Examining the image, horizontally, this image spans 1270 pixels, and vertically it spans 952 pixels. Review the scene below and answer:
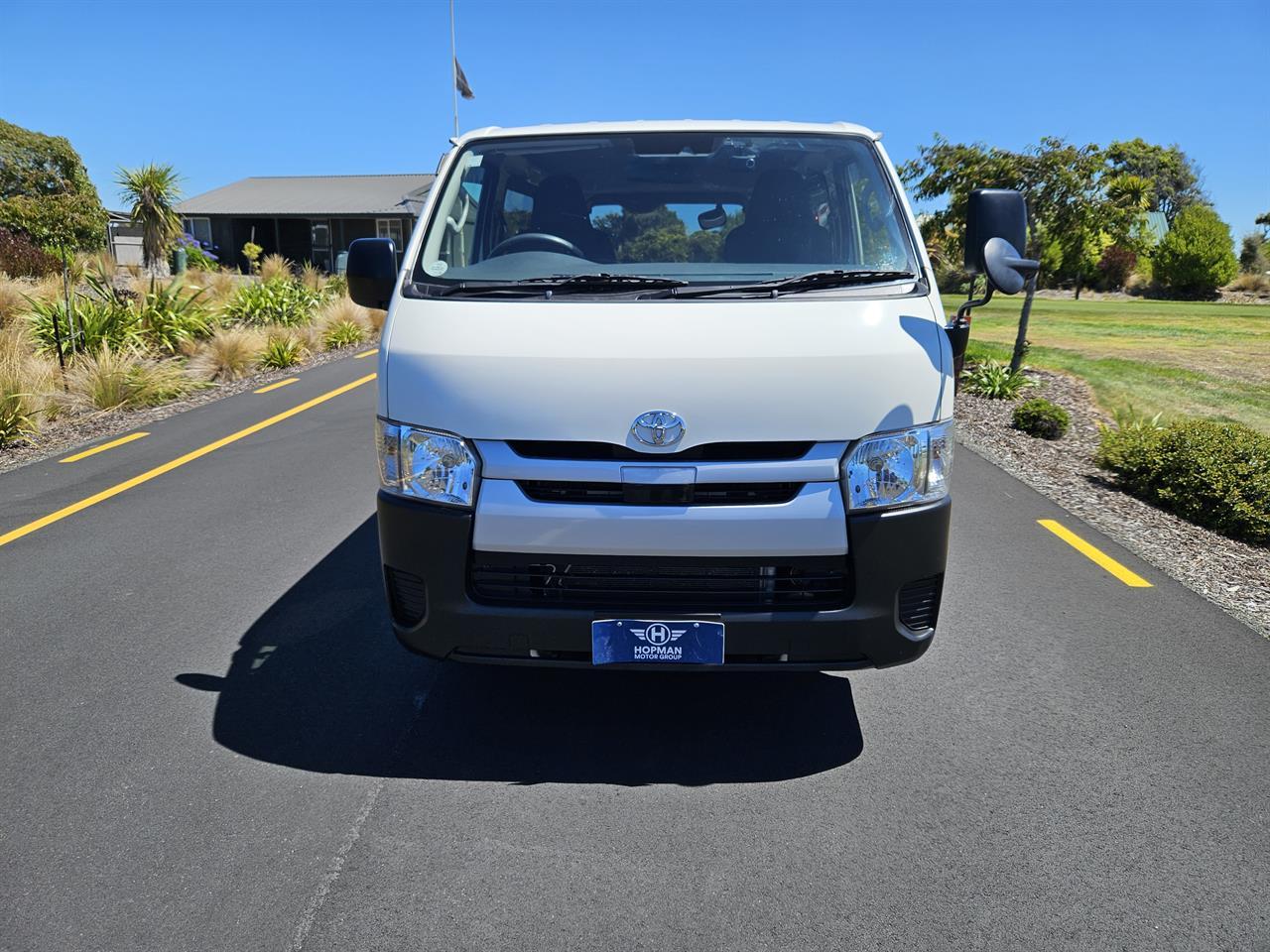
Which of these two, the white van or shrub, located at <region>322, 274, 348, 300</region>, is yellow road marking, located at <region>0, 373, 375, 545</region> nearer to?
the white van

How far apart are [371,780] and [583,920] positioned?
103 cm

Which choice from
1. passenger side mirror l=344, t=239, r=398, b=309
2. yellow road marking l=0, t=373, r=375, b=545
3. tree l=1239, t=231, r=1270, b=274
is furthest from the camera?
tree l=1239, t=231, r=1270, b=274

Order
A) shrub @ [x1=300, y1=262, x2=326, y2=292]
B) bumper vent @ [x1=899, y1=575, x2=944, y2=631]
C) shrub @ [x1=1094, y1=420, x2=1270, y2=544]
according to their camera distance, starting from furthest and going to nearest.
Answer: shrub @ [x1=300, y1=262, x2=326, y2=292]
shrub @ [x1=1094, y1=420, x2=1270, y2=544]
bumper vent @ [x1=899, y1=575, x2=944, y2=631]

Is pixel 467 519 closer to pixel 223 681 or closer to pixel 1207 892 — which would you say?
pixel 223 681

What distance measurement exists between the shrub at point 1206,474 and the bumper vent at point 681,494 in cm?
450

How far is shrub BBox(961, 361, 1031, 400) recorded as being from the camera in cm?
1163

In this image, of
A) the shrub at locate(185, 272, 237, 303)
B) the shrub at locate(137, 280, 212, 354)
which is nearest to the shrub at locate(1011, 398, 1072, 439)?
the shrub at locate(137, 280, 212, 354)

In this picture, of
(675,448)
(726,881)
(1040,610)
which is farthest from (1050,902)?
(1040,610)

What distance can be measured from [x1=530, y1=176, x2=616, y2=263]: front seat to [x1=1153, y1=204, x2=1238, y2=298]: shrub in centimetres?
3636

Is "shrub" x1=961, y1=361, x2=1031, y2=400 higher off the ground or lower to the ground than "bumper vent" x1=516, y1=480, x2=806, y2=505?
lower

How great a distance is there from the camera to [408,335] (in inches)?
131

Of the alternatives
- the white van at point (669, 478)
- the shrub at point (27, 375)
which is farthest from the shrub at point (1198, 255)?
the white van at point (669, 478)

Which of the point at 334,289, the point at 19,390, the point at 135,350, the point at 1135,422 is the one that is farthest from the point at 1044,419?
the point at 334,289

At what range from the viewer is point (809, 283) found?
3.55 m
